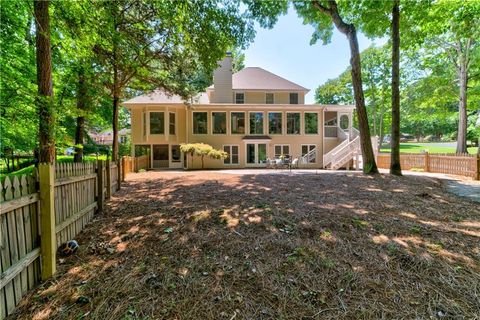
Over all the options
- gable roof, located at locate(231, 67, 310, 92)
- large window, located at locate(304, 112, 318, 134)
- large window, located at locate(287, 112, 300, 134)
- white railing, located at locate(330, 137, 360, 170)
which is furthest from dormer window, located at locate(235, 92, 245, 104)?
white railing, located at locate(330, 137, 360, 170)

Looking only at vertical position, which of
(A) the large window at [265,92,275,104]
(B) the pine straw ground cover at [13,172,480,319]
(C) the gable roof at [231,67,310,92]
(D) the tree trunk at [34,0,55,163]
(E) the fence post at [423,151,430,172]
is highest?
(C) the gable roof at [231,67,310,92]

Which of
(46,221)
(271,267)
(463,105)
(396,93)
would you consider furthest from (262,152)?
(46,221)

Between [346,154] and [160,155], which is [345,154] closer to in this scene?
[346,154]

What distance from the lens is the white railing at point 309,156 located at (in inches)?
740

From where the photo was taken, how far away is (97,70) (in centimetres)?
1029

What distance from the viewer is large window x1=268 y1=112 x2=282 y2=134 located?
1941cm

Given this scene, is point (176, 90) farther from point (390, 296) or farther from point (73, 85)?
point (390, 296)

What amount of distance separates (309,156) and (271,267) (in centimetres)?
1730

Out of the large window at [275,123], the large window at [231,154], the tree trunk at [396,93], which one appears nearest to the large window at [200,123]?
the large window at [231,154]

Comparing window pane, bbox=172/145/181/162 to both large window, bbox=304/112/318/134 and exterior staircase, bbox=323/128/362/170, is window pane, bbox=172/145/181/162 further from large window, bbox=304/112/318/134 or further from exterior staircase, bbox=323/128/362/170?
exterior staircase, bbox=323/128/362/170

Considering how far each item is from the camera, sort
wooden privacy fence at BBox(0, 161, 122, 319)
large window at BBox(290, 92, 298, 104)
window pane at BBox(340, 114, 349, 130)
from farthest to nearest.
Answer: large window at BBox(290, 92, 298, 104)
window pane at BBox(340, 114, 349, 130)
wooden privacy fence at BBox(0, 161, 122, 319)

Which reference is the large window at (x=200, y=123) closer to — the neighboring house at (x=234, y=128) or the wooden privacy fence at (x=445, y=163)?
the neighboring house at (x=234, y=128)

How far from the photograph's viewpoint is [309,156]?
62.3ft

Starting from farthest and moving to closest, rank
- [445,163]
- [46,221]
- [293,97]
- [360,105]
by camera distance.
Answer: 1. [293,97]
2. [445,163]
3. [360,105]
4. [46,221]
